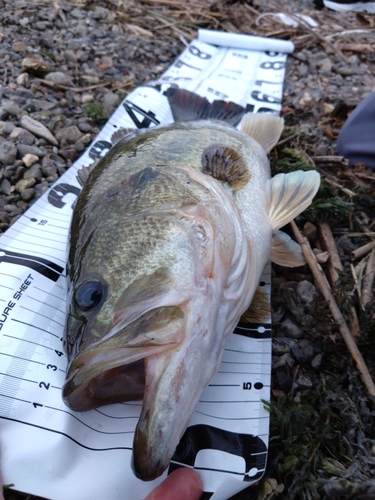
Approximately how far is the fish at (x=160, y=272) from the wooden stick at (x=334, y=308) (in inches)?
6.4

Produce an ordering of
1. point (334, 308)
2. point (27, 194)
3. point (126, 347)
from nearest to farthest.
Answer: point (126, 347)
point (334, 308)
point (27, 194)

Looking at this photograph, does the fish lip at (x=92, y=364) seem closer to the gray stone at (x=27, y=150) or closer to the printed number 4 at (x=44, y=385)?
the printed number 4 at (x=44, y=385)

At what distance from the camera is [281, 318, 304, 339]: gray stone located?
213 centimetres

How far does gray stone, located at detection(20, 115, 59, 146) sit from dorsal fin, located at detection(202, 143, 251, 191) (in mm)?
1383

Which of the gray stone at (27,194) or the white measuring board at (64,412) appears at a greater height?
the gray stone at (27,194)

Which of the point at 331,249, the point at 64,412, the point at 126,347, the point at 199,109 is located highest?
the point at 126,347

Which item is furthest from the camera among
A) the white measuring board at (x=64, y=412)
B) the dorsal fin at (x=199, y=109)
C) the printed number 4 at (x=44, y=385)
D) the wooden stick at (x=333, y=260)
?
the dorsal fin at (x=199, y=109)

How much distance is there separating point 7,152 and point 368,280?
7.61 feet

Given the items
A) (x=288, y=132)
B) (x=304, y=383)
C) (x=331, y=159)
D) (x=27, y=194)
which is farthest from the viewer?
(x=288, y=132)

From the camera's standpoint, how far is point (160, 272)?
1.44 m

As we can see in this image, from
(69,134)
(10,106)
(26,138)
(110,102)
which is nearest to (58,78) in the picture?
(110,102)

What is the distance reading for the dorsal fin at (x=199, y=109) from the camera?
10.0ft

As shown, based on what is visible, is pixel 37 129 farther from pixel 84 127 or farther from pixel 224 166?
pixel 224 166

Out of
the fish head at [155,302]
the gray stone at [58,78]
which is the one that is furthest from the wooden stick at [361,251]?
the gray stone at [58,78]
